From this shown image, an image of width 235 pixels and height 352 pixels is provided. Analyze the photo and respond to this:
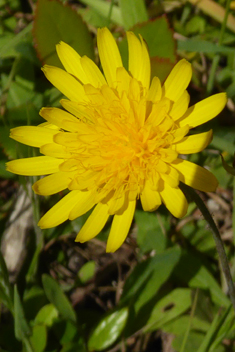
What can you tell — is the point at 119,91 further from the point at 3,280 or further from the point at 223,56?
the point at 223,56

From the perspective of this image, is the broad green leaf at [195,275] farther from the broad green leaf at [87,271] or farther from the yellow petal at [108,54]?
the yellow petal at [108,54]

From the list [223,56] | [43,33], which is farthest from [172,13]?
[43,33]

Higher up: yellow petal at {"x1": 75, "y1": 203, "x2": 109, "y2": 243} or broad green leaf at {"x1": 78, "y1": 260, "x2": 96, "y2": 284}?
yellow petal at {"x1": 75, "y1": 203, "x2": 109, "y2": 243}

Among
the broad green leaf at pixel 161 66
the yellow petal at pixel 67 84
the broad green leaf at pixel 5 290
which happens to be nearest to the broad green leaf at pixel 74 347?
the broad green leaf at pixel 5 290

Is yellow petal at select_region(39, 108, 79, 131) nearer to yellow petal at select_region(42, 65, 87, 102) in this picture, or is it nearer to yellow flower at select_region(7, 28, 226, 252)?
yellow flower at select_region(7, 28, 226, 252)

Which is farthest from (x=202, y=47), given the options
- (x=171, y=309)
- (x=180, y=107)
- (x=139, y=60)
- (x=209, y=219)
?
(x=171, y=309)

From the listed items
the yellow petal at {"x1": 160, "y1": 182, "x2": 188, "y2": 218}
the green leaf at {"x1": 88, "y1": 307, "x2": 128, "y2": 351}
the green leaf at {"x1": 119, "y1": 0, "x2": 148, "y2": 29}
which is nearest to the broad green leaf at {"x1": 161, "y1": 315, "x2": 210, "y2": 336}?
the green leaf at {"x1": 88, "y1": 307, "x2": 128, "y2": 351}

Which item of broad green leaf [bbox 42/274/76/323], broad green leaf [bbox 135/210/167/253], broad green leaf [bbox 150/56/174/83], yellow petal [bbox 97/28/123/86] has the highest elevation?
yellow petal [bbox 97/28/123/86]
